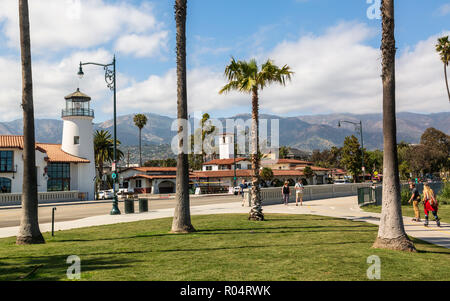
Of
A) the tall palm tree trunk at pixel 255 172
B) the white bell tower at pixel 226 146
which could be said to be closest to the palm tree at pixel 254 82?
the tall palm tree trunk at pixel 255 172

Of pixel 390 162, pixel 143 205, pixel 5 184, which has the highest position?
pixel 390 162

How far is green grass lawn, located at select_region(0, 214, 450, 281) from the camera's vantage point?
7.29m

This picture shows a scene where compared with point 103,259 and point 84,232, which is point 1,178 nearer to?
point 84,232

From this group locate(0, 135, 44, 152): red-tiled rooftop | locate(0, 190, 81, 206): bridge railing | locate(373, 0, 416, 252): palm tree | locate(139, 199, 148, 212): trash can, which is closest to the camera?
locate(373, 0, 416, 252): palm tree

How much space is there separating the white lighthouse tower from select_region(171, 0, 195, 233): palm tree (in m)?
38.7

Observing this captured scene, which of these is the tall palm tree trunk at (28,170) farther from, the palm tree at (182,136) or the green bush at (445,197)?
the green bush at (445,197)

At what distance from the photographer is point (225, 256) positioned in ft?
29.6

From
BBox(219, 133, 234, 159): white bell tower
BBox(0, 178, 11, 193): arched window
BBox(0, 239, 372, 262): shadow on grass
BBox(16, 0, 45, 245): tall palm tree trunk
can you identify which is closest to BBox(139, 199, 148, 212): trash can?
BBox(16, 0, 45, 245): tall palm tree trunk

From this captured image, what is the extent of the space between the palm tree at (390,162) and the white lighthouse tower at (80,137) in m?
44.3

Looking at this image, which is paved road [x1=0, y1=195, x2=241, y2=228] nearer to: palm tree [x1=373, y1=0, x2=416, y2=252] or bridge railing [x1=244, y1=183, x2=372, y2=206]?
bridge railing [x1=244, y1=183, x2=372, y2=206]

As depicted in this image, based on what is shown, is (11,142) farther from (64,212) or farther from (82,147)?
(64,212)

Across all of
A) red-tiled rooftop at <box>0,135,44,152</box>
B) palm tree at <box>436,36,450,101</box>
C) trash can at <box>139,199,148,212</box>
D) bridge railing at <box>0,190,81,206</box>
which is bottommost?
bridge railing at <box>0,190,81,206</box>

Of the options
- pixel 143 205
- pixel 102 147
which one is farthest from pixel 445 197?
pixel 102 147

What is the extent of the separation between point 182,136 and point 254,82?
4.91 metres
